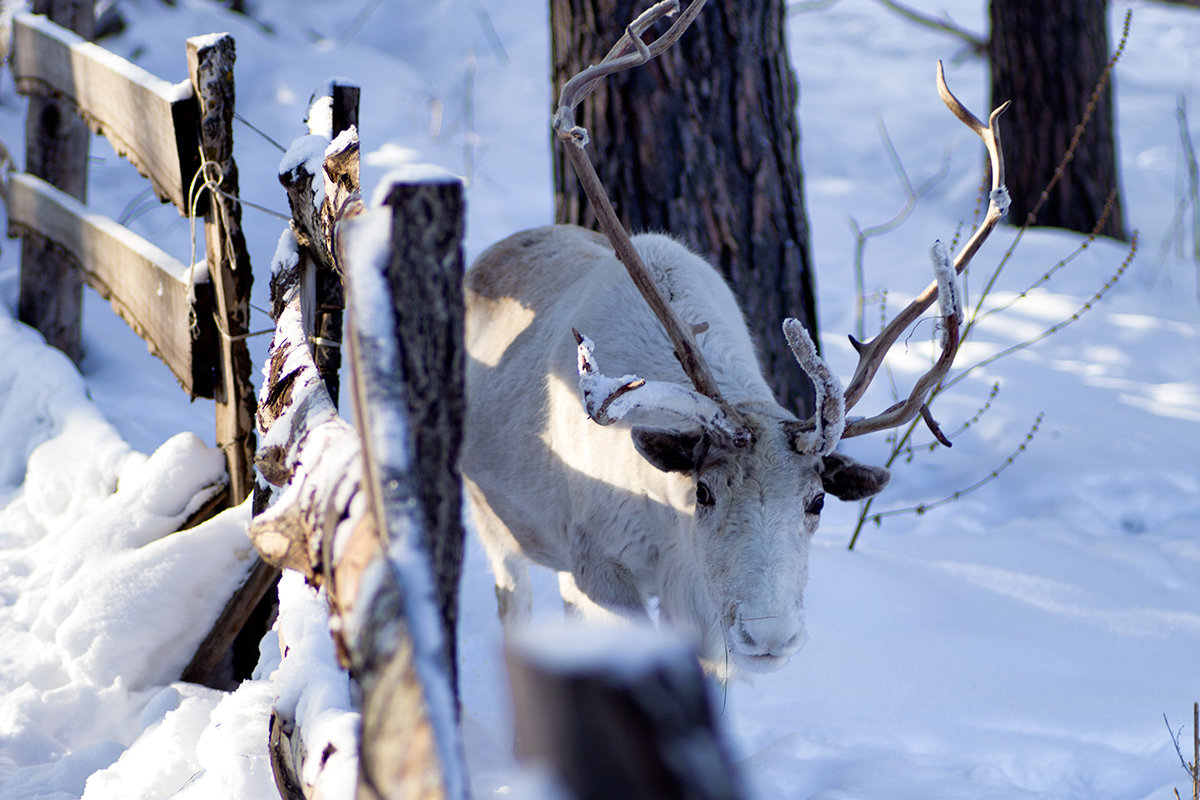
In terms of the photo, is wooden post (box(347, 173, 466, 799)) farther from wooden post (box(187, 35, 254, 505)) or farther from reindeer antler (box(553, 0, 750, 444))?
wooden post (box(187, 35, 254, 505))

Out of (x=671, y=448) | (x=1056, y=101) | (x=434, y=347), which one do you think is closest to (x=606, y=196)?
(x=671, y=448)

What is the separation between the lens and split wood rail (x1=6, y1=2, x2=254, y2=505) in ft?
8.77

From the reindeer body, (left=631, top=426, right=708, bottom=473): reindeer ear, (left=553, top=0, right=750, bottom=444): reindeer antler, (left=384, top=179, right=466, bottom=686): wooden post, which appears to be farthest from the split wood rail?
(left=384, top=179, right=466, bottom=686): wooden post

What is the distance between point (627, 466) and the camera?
7.97 feet

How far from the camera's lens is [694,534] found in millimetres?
2271

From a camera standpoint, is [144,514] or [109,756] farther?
[144,514]

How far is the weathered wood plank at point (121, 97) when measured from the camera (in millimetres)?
2758

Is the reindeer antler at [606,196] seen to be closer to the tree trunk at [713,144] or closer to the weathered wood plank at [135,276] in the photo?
the weathered wood plank at [135,276]

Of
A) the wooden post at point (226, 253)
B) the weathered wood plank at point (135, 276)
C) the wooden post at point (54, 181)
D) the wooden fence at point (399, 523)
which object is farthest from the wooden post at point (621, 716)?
the wooden post at point (54, 181)

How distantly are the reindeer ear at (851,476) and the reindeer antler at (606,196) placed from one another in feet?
0.84

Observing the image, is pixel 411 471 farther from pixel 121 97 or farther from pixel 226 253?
pixel 121 97

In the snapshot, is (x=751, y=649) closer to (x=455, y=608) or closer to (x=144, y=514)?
(x=455, y=608)

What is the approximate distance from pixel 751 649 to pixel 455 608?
3.88 ft

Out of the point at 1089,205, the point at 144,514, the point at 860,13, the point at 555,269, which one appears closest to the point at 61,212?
the point at 144,514
